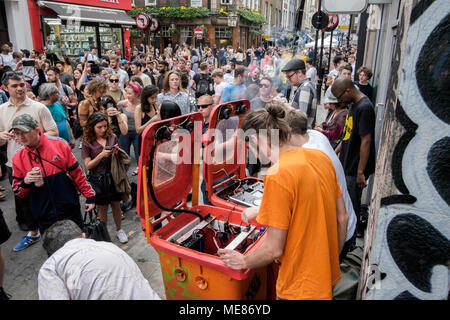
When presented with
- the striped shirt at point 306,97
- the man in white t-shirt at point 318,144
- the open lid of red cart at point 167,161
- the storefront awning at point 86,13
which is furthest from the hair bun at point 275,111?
the storefront awning at point 86,13

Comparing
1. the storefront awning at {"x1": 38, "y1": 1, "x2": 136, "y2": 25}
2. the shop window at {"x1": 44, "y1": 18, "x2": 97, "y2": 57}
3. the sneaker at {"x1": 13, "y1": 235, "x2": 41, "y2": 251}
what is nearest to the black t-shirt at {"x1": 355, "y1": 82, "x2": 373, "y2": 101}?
the sneaker at {"x1": 13, "y1": 235, "x2": 41, "y2": 251}

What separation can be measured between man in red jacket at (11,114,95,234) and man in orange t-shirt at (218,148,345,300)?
2.36 meters

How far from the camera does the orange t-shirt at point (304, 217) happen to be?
5.55ft

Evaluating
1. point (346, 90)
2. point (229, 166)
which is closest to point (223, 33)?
point (346, 90)

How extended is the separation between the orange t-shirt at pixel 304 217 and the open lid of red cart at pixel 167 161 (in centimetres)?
97

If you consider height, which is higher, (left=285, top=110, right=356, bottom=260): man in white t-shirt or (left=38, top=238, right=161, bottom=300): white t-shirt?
(left=285, top=110, right=356, bottom=260): man in white t-shirt

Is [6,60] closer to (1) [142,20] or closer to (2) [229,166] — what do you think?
(1) [142,20]

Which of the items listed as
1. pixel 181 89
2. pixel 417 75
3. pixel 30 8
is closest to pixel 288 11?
pixel 30 8

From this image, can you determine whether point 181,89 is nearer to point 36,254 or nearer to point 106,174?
point 106,174

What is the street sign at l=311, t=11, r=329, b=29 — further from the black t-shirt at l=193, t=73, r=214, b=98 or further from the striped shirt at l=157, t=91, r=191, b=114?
the striped shirt at l=157, t=91, r=191, b=114

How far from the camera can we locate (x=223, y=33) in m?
34.3

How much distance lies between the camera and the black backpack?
8.69 m

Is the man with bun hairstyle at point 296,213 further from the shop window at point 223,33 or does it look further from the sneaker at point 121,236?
the shop window at point 223,33

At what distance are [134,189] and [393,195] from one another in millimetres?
3568
